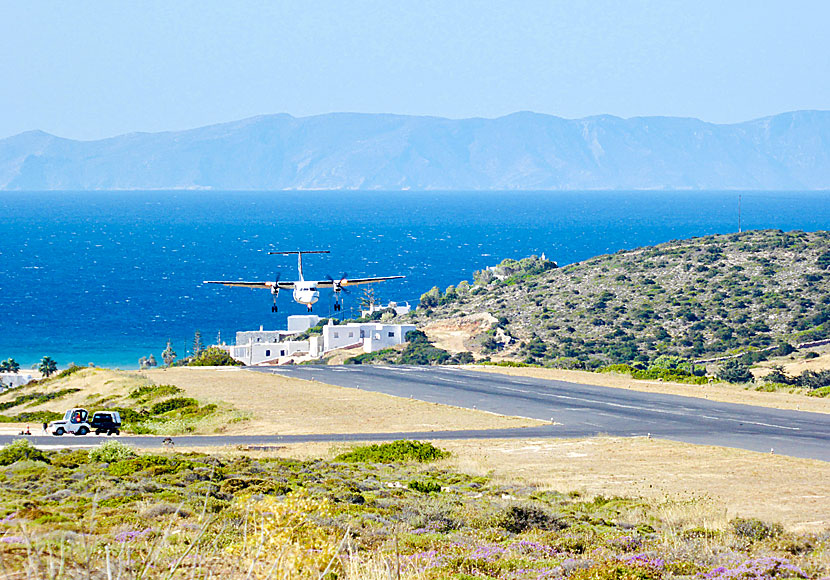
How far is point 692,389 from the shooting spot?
59.4 meters

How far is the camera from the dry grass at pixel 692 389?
167 feet

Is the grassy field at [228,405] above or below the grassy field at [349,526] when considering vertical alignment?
below

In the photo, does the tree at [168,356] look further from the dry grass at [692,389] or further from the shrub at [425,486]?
the shrub at [425,486]

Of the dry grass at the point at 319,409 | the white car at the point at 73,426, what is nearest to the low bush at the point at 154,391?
the dry grass at the point at 319,409

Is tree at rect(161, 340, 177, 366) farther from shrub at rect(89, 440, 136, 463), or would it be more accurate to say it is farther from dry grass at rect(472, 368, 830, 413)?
shrub at rect(89, 440, 136, 463)

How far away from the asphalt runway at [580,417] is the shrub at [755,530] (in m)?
15.0

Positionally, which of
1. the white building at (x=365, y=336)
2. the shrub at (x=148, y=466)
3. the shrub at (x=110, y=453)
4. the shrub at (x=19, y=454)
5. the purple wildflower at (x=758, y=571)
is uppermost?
the purple wildflower at (x=758, y=571)

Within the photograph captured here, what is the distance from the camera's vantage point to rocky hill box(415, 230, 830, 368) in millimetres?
95875

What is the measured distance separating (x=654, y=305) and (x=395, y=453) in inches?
3117

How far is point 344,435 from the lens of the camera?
41.8 metres

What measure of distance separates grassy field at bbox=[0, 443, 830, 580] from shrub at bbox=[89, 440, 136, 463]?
68 millimetres

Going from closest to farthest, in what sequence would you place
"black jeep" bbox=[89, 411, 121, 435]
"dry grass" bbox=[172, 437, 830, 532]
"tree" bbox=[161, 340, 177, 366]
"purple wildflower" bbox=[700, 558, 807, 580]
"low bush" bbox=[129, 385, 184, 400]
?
"purple wildflower" bbox=[700, 558, 807, 580], "dry grass" bbox=[172, 437, 830, 532], "black jeep" bbox=[89, 411, 121, 435], "low bush" bbox=[129, 385, 184, 400], "tree" bbox=[161, 340, 177, 366]

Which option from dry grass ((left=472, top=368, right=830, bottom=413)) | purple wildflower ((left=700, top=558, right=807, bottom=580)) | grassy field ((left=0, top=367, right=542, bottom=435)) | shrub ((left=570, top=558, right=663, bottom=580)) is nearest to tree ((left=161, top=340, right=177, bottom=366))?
grassy field ((left=0, top=367, right=542, bottom=435))

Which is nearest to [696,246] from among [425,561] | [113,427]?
[113,427]
